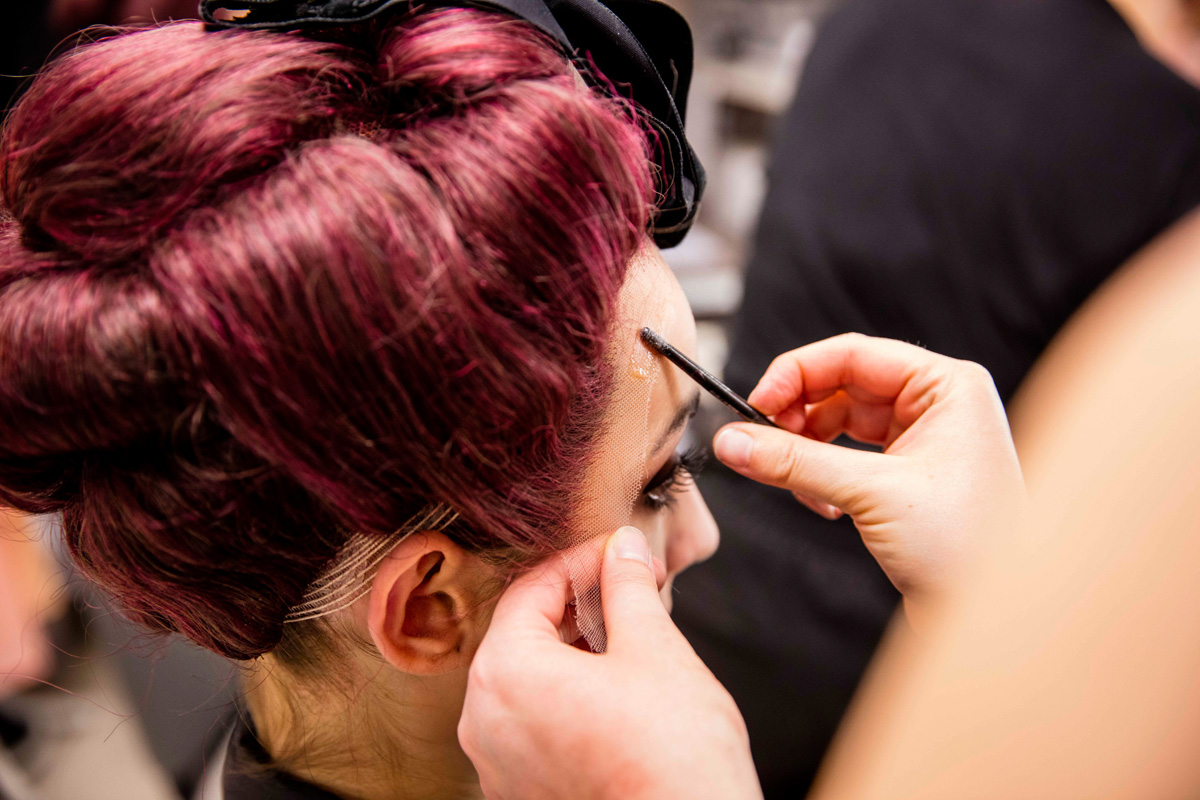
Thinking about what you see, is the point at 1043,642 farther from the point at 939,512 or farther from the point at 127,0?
the point at 127,0

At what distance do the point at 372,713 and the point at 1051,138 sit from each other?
3.71ft

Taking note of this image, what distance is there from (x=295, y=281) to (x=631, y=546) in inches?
13.6

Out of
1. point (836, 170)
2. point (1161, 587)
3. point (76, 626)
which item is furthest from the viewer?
point (76, 626)

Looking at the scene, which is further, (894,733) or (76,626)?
(76,626)

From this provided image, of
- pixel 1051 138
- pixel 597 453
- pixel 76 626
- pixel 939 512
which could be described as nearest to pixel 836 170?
pixel 1051 138

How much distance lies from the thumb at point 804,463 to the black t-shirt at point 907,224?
1.83ft

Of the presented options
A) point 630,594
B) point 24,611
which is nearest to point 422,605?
point 630,594

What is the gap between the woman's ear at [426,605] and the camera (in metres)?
0.57

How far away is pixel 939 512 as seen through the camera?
2.27 feet

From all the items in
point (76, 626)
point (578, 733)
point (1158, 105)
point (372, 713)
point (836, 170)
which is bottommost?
point (76, 626)

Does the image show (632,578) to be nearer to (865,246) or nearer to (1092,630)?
(1092,630)

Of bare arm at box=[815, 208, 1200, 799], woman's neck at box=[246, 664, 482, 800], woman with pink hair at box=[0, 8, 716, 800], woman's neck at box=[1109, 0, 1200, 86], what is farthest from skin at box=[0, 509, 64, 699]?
woman's neck at box=[1109, 0, 1200, 86]

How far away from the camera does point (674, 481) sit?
705mm

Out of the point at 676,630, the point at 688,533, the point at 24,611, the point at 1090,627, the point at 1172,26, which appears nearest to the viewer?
the point at 1090,627
